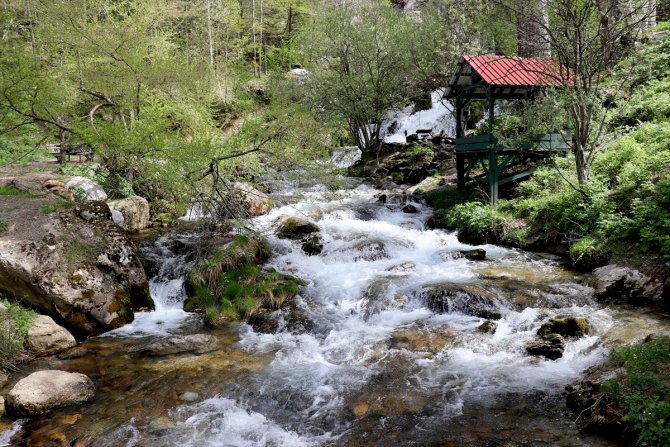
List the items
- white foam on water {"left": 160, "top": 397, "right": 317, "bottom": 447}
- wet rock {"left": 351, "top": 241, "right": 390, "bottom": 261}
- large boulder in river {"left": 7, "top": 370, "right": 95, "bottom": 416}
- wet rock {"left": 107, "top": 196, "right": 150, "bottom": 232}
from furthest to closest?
wet rock {"left": 107, "top": 196, "right": 150, "bottom": 232}, wet rock {"left": 351, "top": 241, "right": 390, "bottom": 261}, large boulder in river {"left": 7, "top": 370, "right": 95, "bottom": 416}, white foam on water {"left": 160, "top": 397, "right": 317, "bottom": 447}

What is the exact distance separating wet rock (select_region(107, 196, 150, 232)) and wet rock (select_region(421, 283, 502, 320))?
30.7ft

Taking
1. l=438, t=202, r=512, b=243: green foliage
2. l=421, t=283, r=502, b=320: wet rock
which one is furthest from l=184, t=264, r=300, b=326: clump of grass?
l=438, t=202, r=512, b=243: green foliage

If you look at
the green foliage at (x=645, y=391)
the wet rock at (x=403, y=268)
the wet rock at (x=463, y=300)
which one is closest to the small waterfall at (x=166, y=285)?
the wet rock at (x=403, y=268)

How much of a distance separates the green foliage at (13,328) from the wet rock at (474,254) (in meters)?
9.73

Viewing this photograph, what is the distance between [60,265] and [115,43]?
8.27m

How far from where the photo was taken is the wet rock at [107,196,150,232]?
43.2ft

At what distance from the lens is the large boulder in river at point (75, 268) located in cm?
773

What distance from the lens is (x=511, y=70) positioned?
44.1 feet

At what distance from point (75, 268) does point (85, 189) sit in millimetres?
5794

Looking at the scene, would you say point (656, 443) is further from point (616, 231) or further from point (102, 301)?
point (102, 301)

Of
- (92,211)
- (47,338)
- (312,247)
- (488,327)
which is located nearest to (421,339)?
(488,327)

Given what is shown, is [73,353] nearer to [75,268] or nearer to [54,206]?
[75,268]

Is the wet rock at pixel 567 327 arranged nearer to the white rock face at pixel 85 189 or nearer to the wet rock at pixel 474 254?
the wet rock at pixel 474 254

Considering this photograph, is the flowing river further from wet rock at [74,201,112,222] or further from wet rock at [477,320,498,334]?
wet rock at [74,201,112,222]
